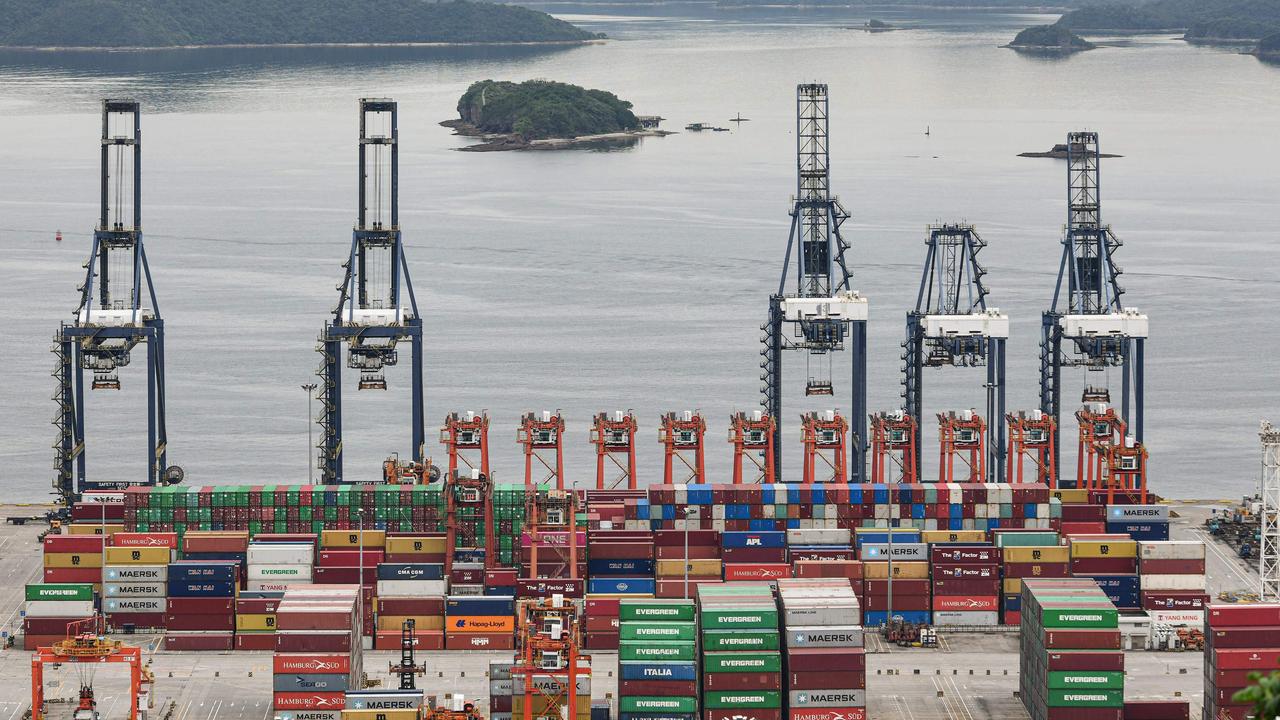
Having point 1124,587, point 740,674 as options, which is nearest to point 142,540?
point 740,674

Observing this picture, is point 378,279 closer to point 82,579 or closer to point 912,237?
point 912,237

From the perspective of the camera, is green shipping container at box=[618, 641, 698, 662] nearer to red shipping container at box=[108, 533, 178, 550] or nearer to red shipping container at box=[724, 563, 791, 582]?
red shipping container at box=[724, 563, 791, 582]

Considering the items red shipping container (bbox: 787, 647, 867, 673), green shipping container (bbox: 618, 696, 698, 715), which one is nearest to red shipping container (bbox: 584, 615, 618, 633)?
green shipping container (bbox: 618, 696, 698, 715)

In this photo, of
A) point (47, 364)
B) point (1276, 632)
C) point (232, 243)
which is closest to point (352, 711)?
point (1276, 632)

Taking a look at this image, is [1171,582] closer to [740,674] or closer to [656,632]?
[740,674]

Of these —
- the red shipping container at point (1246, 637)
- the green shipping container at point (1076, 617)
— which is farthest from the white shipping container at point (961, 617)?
the red shipping container at point (1246, 637)

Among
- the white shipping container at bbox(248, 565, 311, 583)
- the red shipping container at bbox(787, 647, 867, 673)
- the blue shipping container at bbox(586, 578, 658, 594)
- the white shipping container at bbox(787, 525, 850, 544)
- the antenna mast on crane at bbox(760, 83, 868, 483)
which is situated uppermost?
the antenna mast on crane at bbox(760, 83, 868, 483)
